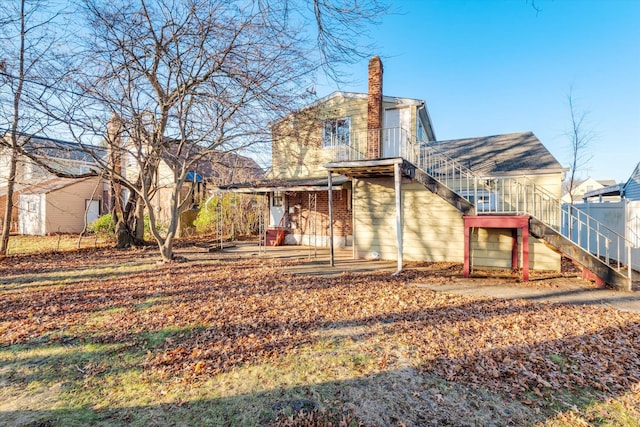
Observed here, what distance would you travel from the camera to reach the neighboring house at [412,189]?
26.7ft

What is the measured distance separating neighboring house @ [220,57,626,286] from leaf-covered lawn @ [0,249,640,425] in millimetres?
3039

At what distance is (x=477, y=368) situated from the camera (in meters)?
3.36

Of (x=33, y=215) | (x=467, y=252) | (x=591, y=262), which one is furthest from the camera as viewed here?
(x=33, y=215)

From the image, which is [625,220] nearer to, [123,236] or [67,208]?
[123,236]

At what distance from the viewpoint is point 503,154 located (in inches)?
401

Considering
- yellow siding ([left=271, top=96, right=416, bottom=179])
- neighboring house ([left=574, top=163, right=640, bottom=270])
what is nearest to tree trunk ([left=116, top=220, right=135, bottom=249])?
yellow siding ([left=271, top=96, right=416, bottom=179])

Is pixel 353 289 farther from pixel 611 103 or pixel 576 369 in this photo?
pixel 611 103

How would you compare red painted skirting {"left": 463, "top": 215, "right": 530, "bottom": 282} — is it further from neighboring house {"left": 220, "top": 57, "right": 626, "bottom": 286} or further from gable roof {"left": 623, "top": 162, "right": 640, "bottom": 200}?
gable roof {"left": 623, "top": 162, "right": 640, "bottom": 200}

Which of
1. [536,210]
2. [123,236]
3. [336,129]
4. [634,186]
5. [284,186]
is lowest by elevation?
[123,236]

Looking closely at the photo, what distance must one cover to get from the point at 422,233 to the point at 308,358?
7477 mm

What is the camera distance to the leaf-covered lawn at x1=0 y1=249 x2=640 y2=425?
2715 millimetres

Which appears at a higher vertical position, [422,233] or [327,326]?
[422,233]

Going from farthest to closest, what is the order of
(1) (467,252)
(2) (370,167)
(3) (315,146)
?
(3) (315,146)
(2) (370,167)
(1) (467,252)

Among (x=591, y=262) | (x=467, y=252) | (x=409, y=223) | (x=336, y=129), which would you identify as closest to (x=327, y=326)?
(x=467, y=252)
